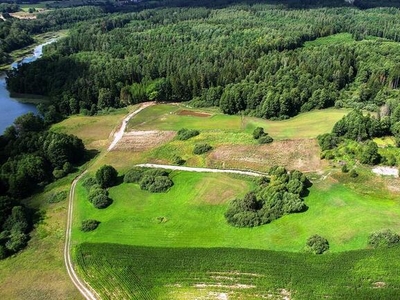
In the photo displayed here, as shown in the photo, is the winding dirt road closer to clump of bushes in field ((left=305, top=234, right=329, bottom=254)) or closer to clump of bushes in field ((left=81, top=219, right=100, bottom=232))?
clump of bushes in field ((left=81, top=219, right=100, bottom=232))

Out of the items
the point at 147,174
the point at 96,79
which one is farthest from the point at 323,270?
the point at 96,79

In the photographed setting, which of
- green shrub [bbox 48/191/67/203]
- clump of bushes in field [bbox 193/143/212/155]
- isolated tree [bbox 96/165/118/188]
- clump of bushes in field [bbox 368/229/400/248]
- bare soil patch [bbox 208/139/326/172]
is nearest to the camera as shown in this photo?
clump of bushes in field [bbox 368/229/400/248]

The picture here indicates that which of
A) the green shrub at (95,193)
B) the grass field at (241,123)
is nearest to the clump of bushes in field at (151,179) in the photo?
the green shrub at (95,193)

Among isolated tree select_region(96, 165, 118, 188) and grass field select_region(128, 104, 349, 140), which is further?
grass field select_region(128, 104, 349, 140)

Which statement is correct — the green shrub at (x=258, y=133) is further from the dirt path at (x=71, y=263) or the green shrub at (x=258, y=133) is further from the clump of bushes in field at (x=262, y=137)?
the dirt path at (x=71, y=263)

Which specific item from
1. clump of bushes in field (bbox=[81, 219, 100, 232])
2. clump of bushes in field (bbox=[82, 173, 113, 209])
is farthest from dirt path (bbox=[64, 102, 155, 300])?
clump of bushes in field (bbox=[82, 173, 113, 209])

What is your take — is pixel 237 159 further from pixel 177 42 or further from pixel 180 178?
pixel 177 42

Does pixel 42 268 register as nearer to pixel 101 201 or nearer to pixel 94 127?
pixel 101 201

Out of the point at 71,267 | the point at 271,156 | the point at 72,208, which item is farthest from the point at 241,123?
the point at 71,267
